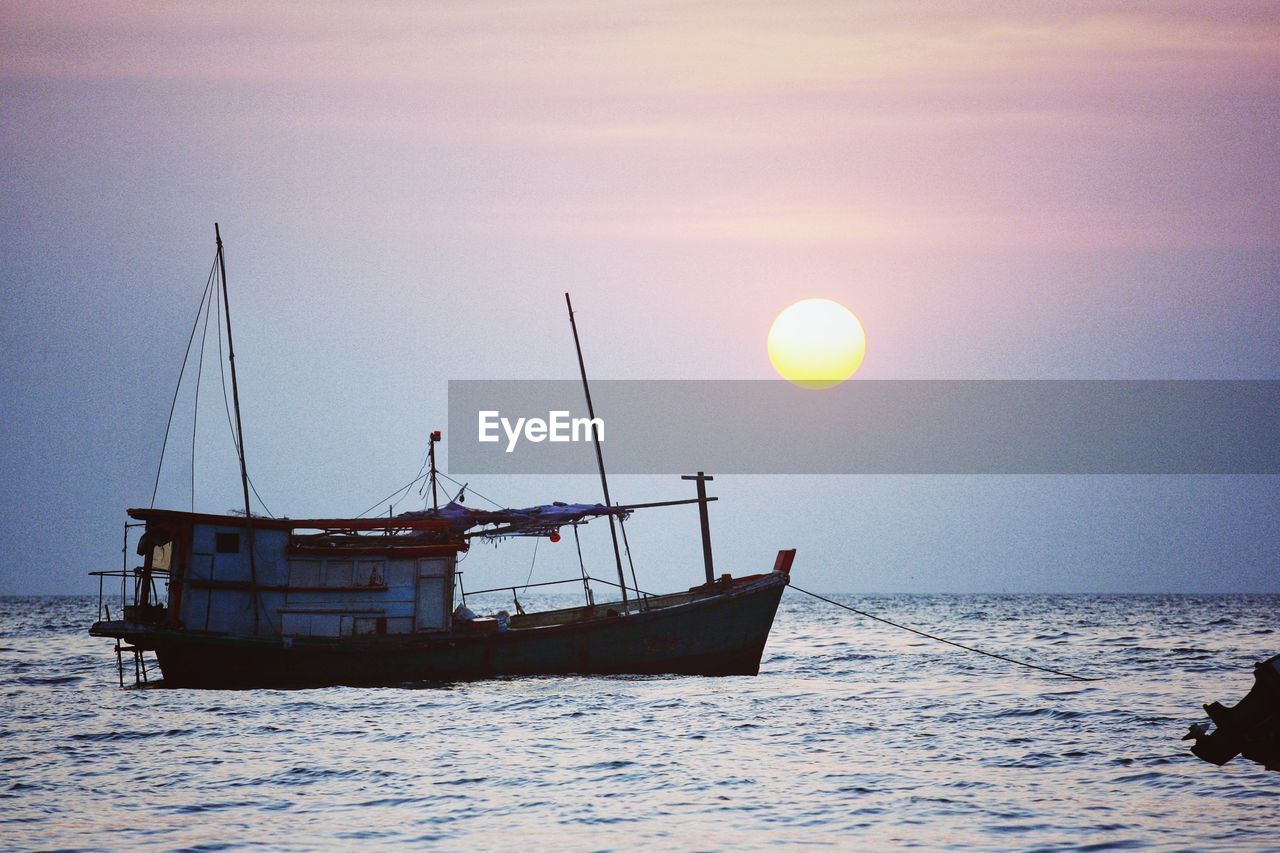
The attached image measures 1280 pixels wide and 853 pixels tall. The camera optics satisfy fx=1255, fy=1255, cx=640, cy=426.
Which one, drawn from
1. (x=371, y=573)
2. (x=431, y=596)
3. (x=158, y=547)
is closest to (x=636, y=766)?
(x=431, y=596)

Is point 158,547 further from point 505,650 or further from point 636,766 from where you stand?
point 636,766

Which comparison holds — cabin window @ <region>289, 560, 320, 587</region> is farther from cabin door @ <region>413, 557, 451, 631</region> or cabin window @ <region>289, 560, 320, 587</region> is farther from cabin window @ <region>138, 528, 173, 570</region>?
cabin window @ <region>138, 528, 173, 570</region>

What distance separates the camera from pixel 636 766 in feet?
75.4

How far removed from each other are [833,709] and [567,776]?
475 inches

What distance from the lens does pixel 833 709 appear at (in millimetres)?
32250

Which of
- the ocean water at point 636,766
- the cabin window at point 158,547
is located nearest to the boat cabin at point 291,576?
the cabin window at point 158,547

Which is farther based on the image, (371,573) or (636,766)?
(371,573)

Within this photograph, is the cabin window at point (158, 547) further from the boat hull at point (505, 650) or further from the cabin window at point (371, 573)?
the cabin window at point (371, 573)

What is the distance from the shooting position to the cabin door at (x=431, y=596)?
3425 cm

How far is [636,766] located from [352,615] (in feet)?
43.6

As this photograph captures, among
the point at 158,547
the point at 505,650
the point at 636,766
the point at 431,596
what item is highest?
the point at 158,547

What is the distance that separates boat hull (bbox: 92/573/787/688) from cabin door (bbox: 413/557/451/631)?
26.9 inches

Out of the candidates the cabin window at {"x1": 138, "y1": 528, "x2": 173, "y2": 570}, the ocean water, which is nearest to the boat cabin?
the cabin window at {"x1": 138, "y1": 528, "x2": 173, "y2": 570}

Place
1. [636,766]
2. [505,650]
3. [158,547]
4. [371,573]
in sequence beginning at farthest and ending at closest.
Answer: [505,650] < [371,573] < [158,547] < [636,766]
